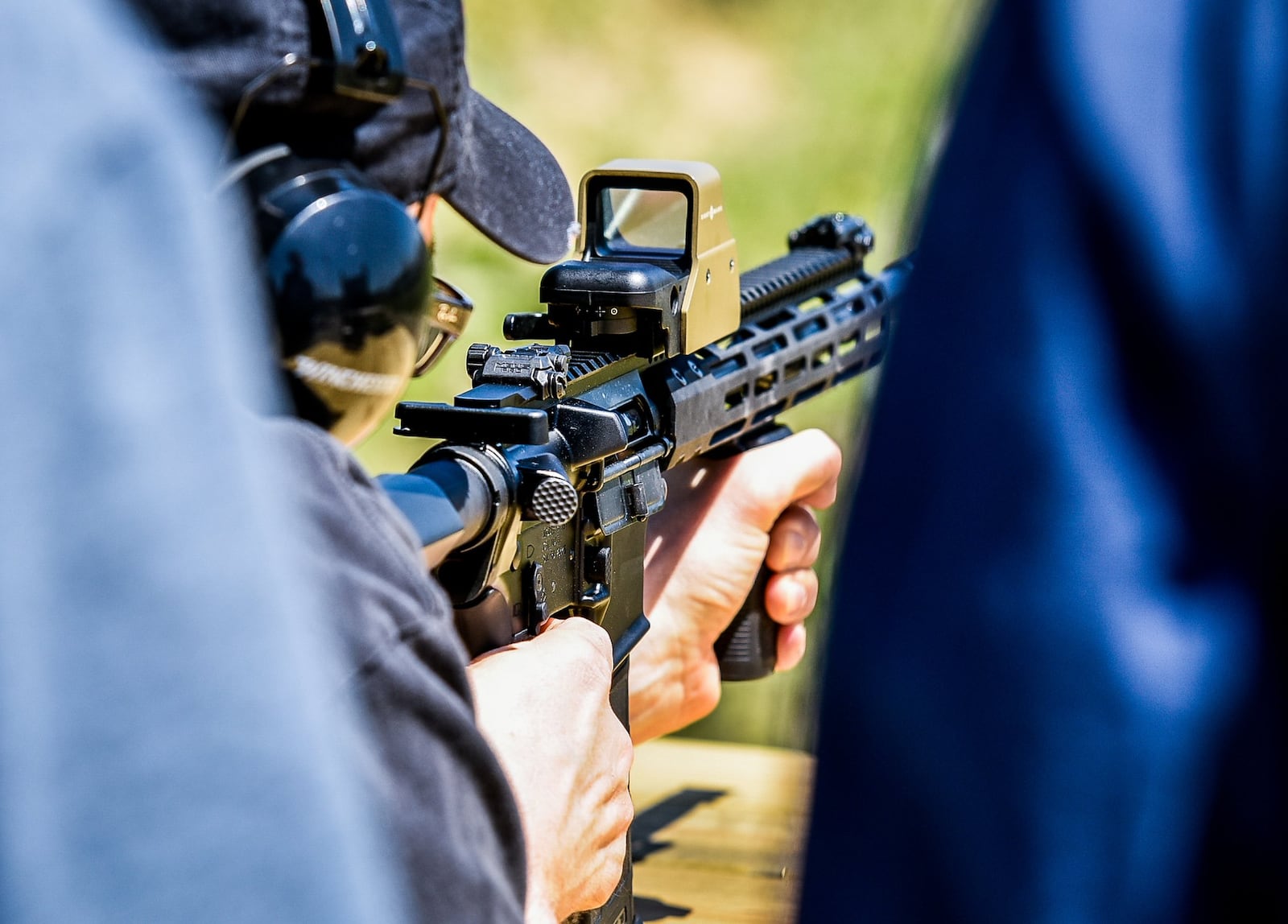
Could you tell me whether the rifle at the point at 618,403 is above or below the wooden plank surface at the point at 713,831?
above

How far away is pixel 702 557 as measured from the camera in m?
1.85

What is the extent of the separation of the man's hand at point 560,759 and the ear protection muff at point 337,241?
0.35 m

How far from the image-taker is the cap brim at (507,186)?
920 millimetres

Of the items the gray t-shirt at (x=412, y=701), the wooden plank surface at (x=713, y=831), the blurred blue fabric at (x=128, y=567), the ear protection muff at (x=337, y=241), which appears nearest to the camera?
the blurred blue fabric at (x=128, y=567)

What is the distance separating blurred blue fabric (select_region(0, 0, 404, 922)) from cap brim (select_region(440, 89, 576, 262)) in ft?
1.80

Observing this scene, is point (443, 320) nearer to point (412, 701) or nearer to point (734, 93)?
point (412, 701)

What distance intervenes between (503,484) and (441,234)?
3.59 metres

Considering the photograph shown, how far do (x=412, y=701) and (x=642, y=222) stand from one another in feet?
3.52

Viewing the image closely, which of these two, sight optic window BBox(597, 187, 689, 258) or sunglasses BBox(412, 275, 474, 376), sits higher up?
sight optic window BBox(597, 187, 689, 258)

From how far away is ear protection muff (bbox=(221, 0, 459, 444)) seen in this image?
702 millimetres

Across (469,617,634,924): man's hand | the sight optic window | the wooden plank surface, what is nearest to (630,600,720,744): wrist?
the wooden plank surface

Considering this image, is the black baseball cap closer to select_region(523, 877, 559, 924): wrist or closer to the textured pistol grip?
select_region(523, 877, 559, 924): wrist

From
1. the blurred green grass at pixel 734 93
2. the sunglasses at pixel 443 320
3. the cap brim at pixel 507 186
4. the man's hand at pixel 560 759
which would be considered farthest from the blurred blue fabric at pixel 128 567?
the blurred green grass at pixel 734 93

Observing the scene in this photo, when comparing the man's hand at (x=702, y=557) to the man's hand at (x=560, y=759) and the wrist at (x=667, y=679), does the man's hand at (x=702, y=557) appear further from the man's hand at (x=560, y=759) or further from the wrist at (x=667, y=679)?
the man's hand at (x=560, y=759)
